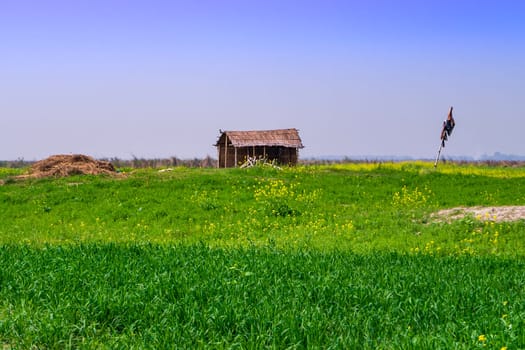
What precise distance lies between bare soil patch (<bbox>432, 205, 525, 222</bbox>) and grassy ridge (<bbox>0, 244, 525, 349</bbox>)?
25.8 ft

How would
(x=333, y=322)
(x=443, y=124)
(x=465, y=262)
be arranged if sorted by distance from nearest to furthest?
1. (x=333, y=322)
2. (x=465, y=262)
3. (x=443, y=124)

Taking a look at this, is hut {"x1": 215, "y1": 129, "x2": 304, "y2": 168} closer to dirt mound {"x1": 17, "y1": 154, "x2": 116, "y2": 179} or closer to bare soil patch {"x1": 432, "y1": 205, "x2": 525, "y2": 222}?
dirt mound {"x1": 17, "y1": 154, "x2": 116, "y2": 179}

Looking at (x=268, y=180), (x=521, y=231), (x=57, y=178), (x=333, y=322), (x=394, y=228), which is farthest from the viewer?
(x=57, y=178)

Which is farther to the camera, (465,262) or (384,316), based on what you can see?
(465,262)

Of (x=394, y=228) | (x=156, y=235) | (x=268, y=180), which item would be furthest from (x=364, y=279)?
(x=268, y=180)

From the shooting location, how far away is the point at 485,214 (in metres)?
20.1

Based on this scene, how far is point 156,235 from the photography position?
1984cm

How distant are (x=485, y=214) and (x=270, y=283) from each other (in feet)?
41.1

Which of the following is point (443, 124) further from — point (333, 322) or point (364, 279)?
point (333, 322)

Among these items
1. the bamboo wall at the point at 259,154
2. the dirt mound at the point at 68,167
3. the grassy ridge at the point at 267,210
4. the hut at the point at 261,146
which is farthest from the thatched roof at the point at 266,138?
the grassy ridge at the point at 267,210

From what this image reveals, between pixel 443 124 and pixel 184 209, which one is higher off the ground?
pixel 443 124

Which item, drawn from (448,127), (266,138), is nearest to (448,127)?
(448,127)

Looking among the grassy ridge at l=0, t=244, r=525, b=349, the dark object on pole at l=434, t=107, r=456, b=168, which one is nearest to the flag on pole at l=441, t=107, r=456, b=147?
the dark object on pole at l=434, t=107, r=456, b=168

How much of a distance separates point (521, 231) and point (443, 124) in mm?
21155
